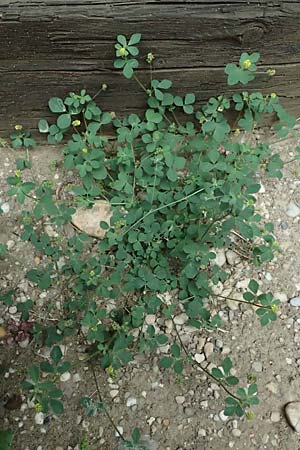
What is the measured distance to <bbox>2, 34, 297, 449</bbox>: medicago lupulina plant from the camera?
2.15 m

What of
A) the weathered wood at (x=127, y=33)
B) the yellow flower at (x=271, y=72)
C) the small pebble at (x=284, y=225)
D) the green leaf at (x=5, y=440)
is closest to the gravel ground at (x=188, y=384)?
the small pebble at (x=284, y=225)

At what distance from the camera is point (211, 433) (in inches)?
82.8

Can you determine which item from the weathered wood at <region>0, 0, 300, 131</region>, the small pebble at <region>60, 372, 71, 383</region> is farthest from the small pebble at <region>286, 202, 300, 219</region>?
the small pebble at <region>60, 372, 71, 383</region>

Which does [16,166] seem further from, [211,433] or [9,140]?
[211,433]

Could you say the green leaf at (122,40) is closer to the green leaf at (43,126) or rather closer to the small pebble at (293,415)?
the green leaf at (43,126)

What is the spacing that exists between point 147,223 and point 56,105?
0.59 metres

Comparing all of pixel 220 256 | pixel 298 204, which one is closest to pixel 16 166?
pixel 220 256

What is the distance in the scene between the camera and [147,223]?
224 cm

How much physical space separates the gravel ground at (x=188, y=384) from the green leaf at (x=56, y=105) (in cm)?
47

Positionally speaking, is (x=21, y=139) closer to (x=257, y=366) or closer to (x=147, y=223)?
(x=147, y=223)

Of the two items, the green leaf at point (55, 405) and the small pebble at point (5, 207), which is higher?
the small pebble at point (5, 207)

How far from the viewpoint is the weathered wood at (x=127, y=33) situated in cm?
215

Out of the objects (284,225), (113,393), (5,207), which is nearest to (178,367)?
(113,393)

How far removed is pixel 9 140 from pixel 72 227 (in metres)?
0.47
